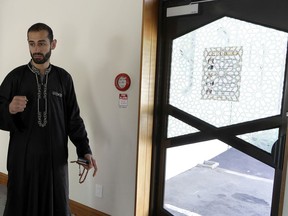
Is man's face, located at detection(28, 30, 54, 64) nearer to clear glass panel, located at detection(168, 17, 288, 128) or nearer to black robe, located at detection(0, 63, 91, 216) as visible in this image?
black robe, located at detection(0, 63, 91, 216)

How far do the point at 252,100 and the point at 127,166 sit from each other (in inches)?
40.5

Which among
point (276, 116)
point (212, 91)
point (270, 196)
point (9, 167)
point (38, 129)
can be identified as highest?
point (212, 91)

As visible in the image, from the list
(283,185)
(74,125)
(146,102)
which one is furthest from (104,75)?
(283,185)

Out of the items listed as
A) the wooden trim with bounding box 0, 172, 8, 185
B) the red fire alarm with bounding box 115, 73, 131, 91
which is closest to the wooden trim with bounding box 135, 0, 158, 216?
the red fire alarm with bounding box 115, 73, 131, 91

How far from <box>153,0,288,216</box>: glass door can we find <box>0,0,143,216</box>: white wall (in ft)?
0.73

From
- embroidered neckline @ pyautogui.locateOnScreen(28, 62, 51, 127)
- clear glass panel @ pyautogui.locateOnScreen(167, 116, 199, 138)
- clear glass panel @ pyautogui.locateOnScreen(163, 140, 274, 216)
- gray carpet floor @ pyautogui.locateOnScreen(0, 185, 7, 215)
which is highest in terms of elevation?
embroidered neckline @ pyautogui.locateOnScreen(28, 62, 51, 127)

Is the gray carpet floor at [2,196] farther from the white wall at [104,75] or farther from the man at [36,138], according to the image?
the man at [36,138]

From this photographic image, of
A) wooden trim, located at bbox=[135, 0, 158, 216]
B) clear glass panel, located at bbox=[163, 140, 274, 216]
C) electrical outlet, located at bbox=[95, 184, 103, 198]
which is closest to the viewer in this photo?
clear glass panel, located at bbox=[163, 140, 274, 216]

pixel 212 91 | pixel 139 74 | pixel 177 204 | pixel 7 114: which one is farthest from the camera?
pixel 177 204

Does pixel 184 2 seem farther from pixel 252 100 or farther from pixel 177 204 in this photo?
pixel 177 204

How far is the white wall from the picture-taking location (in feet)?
6.49

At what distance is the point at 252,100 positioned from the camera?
1.66m

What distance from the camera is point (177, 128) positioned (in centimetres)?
200

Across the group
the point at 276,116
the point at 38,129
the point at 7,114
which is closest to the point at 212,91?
the point at 276,116
